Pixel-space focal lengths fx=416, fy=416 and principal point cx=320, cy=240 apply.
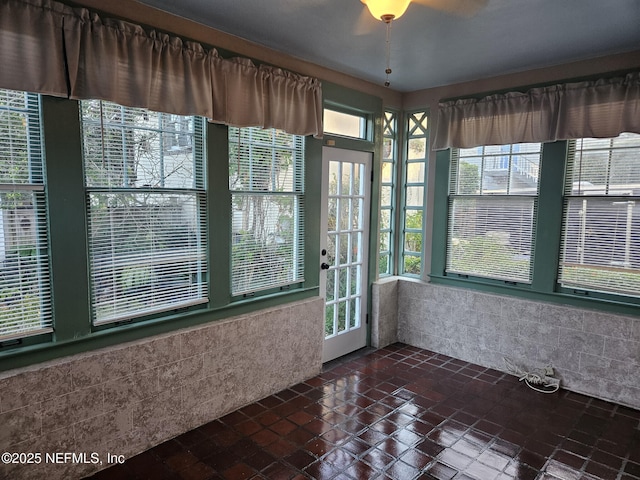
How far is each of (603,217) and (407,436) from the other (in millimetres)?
2427

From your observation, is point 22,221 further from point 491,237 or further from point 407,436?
point 491,237

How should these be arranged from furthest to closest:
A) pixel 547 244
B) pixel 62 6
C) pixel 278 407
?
pixel 547 244, pixel 278 407, pixel 62 6

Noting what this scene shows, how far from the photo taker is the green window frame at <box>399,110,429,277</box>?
4.68 m

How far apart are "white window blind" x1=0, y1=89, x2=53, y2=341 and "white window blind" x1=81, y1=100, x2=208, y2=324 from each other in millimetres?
242

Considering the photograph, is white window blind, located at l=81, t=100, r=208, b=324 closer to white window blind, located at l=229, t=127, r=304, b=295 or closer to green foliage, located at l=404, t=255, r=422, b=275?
Result: white window blind, located at l=229, t=127, r=304, b=295

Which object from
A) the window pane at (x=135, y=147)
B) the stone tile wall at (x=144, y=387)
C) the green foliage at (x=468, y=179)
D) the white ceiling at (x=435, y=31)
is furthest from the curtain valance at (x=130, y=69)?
the green foliage at (x=468, y=179)

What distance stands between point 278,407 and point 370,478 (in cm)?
104

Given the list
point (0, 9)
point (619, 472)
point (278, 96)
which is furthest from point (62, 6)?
point (619, 472)

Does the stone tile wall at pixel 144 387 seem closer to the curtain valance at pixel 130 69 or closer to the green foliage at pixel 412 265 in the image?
the curtain valance at pixel 130 69

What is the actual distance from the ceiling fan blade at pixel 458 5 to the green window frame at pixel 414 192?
2066mm

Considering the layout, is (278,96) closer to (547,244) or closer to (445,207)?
(445,207)

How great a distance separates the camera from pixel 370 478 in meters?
2.49

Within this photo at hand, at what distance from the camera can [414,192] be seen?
15.6 feet

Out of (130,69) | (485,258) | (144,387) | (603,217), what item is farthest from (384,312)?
(130,69)
